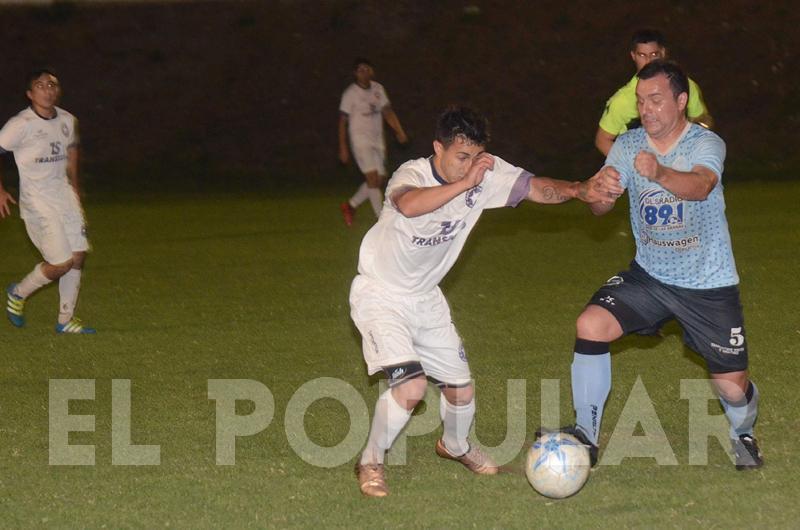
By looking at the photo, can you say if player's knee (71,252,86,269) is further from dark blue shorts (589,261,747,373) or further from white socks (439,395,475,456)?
dark blue shorts (589,261,747,373)

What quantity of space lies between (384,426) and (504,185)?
121cm

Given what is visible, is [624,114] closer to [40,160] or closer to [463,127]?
[463,127]

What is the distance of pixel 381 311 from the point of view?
5.45 meters

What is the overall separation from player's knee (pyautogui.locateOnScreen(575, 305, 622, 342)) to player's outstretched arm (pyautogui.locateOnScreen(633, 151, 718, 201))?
2.36ft

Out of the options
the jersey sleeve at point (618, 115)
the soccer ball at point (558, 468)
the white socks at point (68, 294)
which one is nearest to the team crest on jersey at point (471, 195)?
the soccer ball at point (558, 468)

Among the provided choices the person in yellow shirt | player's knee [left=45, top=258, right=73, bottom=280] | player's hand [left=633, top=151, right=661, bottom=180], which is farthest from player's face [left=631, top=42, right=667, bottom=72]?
player's knee [left=45, top=258, right=73, bottom=280]

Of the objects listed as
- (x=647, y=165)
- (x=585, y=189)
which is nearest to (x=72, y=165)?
(x=585, y=189)

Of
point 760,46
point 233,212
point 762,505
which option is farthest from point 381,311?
Result: point 760,46

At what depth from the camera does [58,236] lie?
9.17m

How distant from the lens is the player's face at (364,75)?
15445 millimetres

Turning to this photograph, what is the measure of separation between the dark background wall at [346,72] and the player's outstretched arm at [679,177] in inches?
725

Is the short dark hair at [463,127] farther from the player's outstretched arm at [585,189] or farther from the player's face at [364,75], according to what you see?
the player's face at [364,75]

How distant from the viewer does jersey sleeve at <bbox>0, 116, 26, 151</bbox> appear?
912 centimetres

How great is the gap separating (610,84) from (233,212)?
37.1 ft
